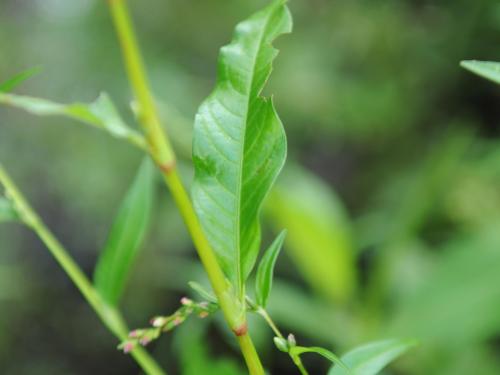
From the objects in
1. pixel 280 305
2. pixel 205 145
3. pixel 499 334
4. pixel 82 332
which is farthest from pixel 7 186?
pixel 82 332

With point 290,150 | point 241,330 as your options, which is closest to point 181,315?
point 241,330

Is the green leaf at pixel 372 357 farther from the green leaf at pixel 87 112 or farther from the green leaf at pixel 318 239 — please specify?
the green leaf at pixel 318 239

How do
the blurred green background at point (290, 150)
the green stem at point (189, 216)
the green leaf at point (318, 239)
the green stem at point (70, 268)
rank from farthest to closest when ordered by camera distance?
1. the blurred green background at point (290, 150)
2. the green leaf at point (318, 239)
3. the green stem at point (70, 268)
4. the green stem at point (189, 216)

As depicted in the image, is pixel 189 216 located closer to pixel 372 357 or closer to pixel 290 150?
pixel 372 357

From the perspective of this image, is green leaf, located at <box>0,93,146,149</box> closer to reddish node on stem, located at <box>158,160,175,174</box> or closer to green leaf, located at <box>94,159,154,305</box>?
reddish node on stem, located at <box>158,160,175,174</box>

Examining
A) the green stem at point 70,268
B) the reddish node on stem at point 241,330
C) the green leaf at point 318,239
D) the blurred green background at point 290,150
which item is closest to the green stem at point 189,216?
the reddish node on stem at point 241,330

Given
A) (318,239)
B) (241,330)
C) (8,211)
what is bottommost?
(318,239)
